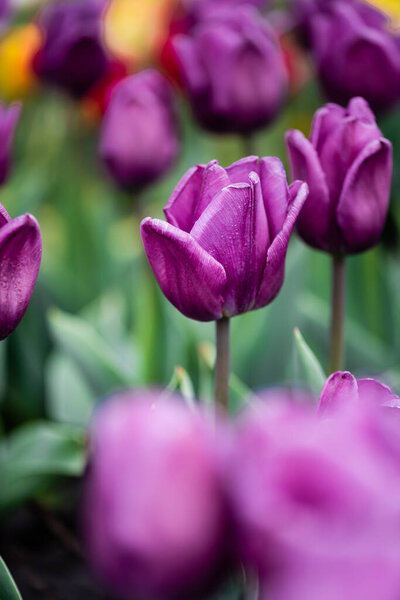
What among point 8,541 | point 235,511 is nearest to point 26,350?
point 8,541

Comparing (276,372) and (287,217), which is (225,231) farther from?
(276,372)

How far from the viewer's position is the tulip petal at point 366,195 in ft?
1.80

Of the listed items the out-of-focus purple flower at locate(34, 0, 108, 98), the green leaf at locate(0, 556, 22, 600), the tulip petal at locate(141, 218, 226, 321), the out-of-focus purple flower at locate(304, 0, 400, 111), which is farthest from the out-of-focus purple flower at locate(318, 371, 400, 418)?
the out-of-focus purple flower at locate(34, 0, 108, 98)

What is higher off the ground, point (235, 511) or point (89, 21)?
point (89, 21)

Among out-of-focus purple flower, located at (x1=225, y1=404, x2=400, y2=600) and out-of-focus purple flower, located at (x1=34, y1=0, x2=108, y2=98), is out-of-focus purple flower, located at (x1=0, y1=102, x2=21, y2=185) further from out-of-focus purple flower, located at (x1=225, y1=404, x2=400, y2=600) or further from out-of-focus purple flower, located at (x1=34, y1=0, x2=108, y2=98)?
out-of-focus purple flower, located at (x1=225, y1=404, x2=400, y2=600)

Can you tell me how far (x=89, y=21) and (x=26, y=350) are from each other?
17.9 inches

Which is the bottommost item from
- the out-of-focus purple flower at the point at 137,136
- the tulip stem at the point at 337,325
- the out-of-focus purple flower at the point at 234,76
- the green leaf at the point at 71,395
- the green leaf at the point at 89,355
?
the green leaf at the point at 71,395

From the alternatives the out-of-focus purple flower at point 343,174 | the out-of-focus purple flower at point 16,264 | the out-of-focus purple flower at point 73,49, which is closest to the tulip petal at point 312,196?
the out-of-focus purple flower at point 343,174

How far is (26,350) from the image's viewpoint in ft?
3.44

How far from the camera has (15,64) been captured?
5.49ft

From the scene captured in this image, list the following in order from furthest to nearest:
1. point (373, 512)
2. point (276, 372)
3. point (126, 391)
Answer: point (276, 372) → point (126, 391) → point (373, 512)

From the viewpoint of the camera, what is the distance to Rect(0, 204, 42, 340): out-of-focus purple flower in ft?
1.39

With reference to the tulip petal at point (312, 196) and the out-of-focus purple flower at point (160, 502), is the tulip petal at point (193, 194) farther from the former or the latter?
the out-of-focus purple flower at point (160, 502)

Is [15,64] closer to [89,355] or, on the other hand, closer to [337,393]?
[89,355]
